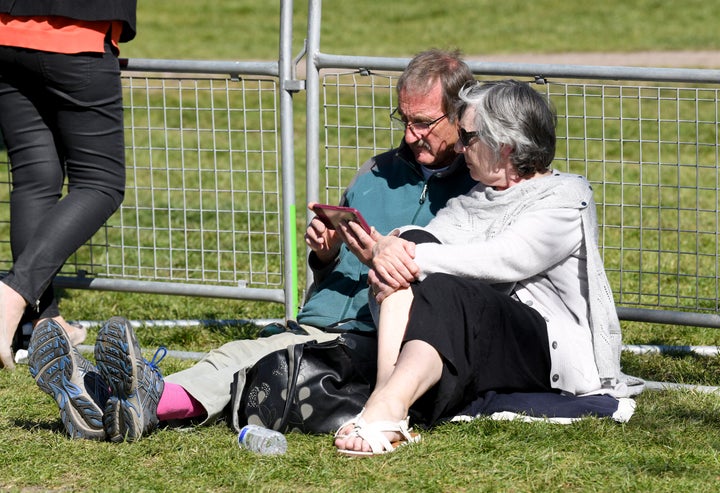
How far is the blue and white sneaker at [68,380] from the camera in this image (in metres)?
3.69

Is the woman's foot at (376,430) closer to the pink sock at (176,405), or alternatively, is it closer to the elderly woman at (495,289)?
the elderly woman at (495,289)

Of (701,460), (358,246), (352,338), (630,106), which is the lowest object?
(701,460)

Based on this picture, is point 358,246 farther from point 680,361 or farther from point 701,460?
point 680,361

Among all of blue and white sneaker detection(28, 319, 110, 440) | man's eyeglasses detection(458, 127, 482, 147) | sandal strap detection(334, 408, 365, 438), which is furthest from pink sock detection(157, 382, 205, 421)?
man's eyeglasses detection(458, 127, 482, 147)

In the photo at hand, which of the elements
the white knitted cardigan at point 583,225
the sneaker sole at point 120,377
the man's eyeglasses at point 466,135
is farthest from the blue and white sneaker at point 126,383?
the man's eyeglasses at point 466,135

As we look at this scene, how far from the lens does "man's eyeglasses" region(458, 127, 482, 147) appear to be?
3.94m

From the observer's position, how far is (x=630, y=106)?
11578 mm

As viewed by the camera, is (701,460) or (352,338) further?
(352,338)

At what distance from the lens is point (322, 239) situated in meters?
4.20

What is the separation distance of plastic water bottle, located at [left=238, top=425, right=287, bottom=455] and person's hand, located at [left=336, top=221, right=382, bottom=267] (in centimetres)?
66

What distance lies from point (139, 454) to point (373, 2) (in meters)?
21.7

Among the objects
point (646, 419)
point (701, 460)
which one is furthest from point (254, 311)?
point (701, 460)

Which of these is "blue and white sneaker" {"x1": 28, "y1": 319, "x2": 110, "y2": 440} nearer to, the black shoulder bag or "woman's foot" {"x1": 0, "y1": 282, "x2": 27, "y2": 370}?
the black shoulder bag

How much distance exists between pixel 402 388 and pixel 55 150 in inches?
82.2
